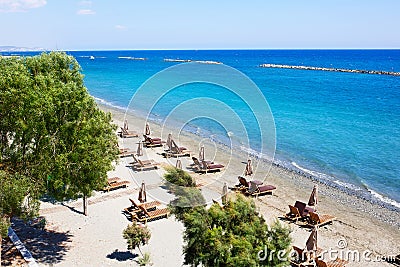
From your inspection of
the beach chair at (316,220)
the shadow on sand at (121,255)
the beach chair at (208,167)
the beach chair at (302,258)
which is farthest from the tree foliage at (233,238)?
the beach chair at (208,167)

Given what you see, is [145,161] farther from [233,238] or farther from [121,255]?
[233,238]

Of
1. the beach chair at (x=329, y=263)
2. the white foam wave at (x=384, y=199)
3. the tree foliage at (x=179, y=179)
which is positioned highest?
the tree foliage at (x=179, y=179)

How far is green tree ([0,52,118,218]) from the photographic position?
919 centimetres

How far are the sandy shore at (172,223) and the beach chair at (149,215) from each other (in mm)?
221

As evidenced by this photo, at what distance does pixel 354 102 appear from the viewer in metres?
53.8

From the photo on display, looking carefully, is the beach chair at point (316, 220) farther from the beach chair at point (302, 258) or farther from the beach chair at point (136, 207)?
the beach chair at point (136, 207)

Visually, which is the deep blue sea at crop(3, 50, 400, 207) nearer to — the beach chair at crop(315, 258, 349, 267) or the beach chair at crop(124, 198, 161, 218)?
the beach chair at crop(315, 258, 349, 267)

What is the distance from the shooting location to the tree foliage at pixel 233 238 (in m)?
7.24

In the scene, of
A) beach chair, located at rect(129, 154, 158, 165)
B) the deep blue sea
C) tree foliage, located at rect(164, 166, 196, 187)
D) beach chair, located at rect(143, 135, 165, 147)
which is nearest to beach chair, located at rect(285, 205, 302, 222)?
tree foliage, located at rect(164, 166, 196, 187)

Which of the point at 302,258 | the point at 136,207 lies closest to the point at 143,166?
the point at 136,207

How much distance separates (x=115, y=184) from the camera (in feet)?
56.0

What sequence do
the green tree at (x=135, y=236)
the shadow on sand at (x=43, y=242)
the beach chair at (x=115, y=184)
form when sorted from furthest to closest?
1. the beach chair at (x=115, y=184)
2. the green tree at (x=135, y=236)
3. the shadow on sand at (x=43, y=242)

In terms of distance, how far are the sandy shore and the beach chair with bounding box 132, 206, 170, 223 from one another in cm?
22

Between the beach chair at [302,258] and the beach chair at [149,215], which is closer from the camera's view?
the beach chair at [302,258]
